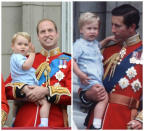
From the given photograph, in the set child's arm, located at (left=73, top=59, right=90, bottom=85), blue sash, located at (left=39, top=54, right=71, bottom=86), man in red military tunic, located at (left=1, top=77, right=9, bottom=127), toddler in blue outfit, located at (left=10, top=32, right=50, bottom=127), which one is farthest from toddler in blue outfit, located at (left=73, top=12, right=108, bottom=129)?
man in red military tunic, located at (left=1, top=77, right=9, bottom=127)

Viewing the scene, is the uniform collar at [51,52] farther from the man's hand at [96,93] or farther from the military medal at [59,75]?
the man's hand at [96,93]

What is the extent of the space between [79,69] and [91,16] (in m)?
0.37

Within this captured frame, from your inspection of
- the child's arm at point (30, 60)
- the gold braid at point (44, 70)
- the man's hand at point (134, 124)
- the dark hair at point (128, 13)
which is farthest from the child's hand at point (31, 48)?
the man's hand at point (134, 124)

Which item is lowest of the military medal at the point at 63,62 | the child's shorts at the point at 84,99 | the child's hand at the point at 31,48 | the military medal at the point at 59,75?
the child's shorts at the point at 84,99

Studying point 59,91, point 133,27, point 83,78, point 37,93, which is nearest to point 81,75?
point 83,78

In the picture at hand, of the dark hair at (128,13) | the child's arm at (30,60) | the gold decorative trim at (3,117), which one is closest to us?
the dark hair at (128,13)

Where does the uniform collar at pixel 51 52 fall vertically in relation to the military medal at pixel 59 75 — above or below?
above

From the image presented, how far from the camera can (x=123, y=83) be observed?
359cm

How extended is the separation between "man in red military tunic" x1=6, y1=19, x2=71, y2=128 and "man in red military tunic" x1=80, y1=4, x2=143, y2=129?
0.25 m

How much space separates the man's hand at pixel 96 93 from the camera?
3584mm

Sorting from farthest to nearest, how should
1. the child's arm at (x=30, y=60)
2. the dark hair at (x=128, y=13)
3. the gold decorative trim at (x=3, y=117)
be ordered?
the child's arm at (x=30, y=60) → the gold decorative trim at (x=3, y=117) → the dark hair at (x=128, y=13)

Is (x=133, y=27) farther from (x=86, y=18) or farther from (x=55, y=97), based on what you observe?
(x=55, y=97)

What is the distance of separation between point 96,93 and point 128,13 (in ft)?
→ 1.92

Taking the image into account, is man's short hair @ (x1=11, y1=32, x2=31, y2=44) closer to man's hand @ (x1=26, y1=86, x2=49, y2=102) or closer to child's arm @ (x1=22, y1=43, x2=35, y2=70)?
child's arm @ (x1=22, y1=43, x2=35, y2=70)
